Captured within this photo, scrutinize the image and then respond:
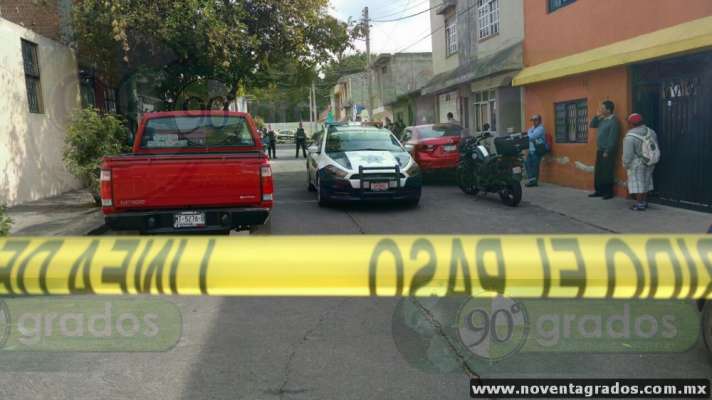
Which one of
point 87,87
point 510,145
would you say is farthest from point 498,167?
point 87,87

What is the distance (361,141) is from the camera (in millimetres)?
11367

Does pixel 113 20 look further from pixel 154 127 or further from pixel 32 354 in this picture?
pixel 32 354

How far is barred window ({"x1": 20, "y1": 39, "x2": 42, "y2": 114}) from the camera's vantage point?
474 inches

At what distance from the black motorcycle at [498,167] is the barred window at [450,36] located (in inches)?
438

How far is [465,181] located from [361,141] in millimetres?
2299

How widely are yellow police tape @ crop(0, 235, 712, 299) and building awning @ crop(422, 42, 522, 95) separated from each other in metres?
13.6

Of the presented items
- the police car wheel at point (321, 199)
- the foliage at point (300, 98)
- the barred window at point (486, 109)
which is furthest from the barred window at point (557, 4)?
the foliage at point (300, 98)

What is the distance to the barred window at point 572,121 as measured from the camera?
12141 millimetres

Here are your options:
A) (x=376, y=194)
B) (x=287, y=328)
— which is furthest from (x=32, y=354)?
(x=376, y=194)

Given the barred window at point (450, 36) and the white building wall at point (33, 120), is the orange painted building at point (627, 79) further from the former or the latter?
the white building wall at point (33, 120)

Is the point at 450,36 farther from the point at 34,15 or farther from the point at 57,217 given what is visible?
the point at 57,217

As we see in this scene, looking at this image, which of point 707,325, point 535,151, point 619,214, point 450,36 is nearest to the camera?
point 707,325

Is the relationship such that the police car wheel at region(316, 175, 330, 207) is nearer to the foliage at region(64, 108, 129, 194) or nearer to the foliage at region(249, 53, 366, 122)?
the foliage at region(64, 108, 129, 194)

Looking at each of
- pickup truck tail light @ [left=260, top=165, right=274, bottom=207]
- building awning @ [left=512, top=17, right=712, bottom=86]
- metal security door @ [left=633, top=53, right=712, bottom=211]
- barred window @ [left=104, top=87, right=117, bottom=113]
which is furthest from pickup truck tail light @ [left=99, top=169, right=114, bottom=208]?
barred window @ [left=104, top=87, right=117, bottom=113]
